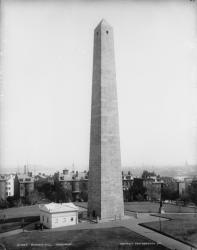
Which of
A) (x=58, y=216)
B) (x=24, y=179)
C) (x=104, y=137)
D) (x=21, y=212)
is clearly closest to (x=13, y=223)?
(x=58, y=216)

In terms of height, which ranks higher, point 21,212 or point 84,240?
point 21,212

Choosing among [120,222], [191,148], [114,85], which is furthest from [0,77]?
[120,222]

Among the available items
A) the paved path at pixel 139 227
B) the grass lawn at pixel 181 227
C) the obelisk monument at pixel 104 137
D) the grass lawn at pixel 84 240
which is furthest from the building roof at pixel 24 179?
the grass lawn at pixel 84 240

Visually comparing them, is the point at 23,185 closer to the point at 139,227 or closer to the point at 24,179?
the point at 24,179

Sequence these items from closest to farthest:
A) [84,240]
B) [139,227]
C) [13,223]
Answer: [84,240]
[139,227]
[13,223]

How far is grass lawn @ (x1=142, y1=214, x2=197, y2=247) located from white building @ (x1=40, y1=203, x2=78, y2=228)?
5.70 meters

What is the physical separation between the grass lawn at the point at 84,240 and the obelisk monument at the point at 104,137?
11.6ft

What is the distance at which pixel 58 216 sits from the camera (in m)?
26.0

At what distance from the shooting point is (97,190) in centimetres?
2725

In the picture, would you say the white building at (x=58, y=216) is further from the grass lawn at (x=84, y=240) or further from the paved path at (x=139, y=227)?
the grass lawn at (x=84, y=240)

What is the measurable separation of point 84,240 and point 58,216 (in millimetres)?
5463

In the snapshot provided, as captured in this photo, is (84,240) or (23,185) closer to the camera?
(84,240)

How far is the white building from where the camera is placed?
25.7 metres

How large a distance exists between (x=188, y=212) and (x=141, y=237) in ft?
41.6
